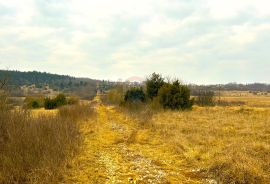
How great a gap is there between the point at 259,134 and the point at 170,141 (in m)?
4.60

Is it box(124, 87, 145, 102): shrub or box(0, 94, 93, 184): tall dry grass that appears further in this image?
box(124, 87, 145, 102): shrub

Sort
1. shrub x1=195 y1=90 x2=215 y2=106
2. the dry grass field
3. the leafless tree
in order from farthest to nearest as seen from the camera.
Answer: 1. shrub x1=195 y1=90 x2=215 y2=106
2. the leafless tree
3. the dry grass field

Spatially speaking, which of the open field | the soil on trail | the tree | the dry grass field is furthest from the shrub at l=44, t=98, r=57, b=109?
the dry grass field

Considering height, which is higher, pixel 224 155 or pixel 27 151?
pixel 27 151

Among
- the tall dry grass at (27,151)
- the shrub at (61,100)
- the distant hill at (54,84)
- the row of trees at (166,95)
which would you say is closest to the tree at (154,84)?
the row of trees at (166,95)

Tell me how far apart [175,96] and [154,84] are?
6.76 metres

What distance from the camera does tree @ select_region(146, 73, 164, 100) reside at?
4417cm

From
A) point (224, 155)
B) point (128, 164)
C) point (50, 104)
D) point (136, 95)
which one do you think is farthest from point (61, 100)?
point (224, 155)

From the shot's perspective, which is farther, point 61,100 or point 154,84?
point 61,100

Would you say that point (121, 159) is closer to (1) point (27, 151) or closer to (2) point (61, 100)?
(1) point (27, 151)

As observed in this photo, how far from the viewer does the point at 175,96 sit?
38.2 meters

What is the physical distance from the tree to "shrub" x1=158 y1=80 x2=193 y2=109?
15.0ft

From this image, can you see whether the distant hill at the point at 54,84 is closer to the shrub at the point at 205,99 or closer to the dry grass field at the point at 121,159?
the shrub at the point at 205,99

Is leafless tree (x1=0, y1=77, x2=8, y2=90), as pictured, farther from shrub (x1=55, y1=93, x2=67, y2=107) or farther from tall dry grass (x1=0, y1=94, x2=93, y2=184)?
shrub (x1=55, y1=93, x2=67, y2=107)
